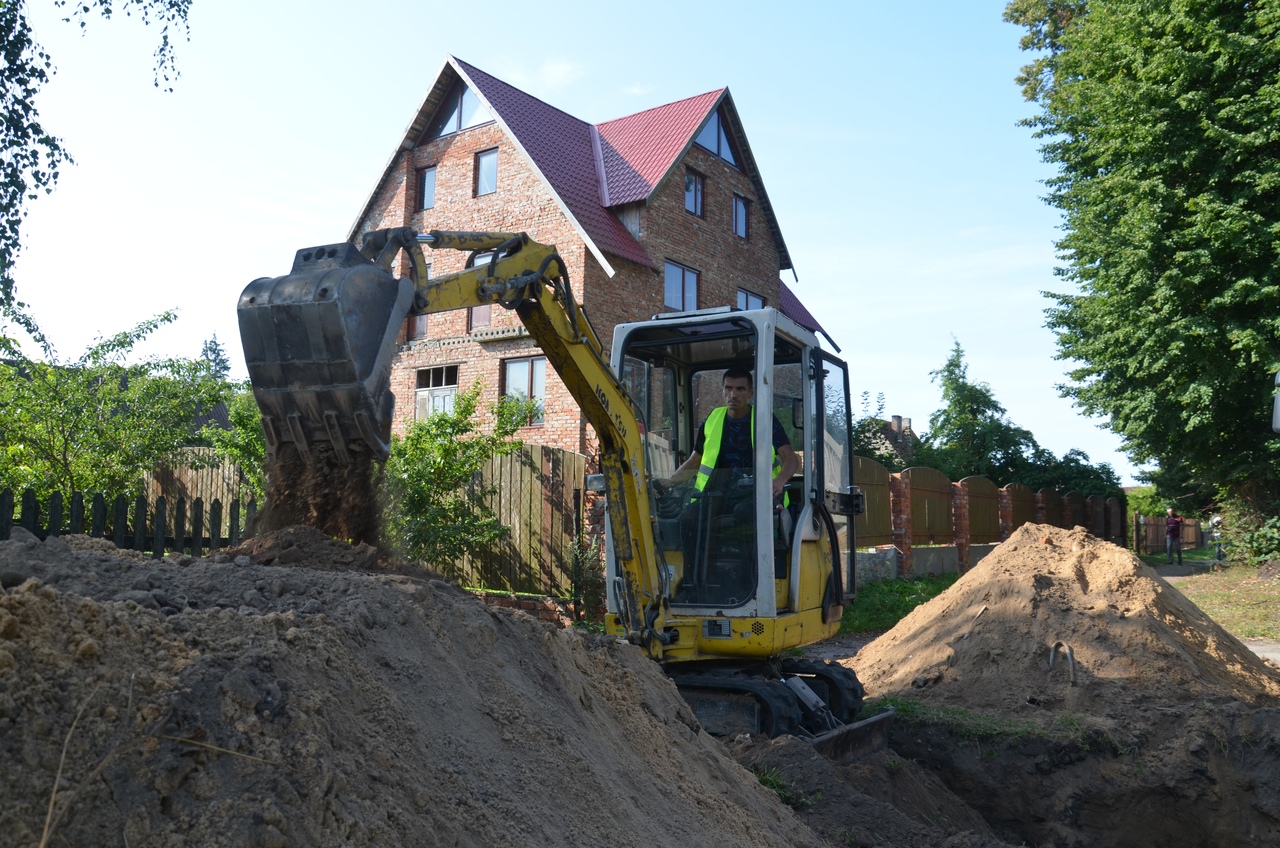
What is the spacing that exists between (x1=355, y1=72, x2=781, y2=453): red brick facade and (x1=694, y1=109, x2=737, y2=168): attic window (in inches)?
11.9

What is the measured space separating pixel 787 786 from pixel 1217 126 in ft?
56.4

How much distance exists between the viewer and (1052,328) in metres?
22.3

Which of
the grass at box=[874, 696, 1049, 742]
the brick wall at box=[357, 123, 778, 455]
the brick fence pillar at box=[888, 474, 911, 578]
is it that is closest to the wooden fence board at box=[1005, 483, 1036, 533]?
the brick fence pillar at box=[888, 474, 911, 578]

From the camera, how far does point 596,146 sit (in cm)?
2573

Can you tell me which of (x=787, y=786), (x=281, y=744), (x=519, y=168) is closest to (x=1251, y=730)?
(x=787, y=786)

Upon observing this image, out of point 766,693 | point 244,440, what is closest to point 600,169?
point 244,440

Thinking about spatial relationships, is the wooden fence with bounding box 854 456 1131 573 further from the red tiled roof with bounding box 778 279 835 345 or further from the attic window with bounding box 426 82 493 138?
the attic window with bounding box 426 82 493 138

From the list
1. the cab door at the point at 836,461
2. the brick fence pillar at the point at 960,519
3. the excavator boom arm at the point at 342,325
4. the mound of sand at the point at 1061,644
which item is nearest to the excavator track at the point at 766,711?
the cab door at the point at 836,461

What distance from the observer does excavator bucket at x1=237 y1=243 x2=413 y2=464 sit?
4363mm

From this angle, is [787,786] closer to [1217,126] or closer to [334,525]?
[334,525]

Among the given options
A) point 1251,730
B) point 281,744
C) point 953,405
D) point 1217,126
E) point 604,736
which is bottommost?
→ point 1251,730

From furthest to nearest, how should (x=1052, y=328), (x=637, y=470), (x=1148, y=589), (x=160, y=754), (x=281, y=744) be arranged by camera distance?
(x=1052, y=328) < (x=1148, y=589) < (x=637, y=470) < (x=281, y=744) < (x=160, y=754)

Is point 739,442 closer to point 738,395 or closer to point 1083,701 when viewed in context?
point 738,395

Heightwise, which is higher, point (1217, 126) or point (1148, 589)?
point (1217, 126)
